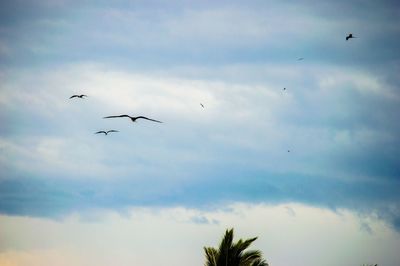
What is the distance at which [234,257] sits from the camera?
102ft

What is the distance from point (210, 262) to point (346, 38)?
18056mm

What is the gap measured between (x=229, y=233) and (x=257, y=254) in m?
2.12

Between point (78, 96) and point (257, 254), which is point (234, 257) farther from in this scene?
point (78, 96)

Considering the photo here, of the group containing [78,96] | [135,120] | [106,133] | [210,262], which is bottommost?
[210,262]

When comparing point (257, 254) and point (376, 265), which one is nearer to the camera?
point (257, 254)

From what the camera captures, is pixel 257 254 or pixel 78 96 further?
pixel 78 96

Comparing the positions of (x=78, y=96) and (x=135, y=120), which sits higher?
(x=78, y=96)

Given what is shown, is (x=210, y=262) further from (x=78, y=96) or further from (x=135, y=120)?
(x=78, y=96)

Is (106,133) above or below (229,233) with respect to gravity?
above

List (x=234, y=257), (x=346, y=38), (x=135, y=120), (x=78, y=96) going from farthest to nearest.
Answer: (x=78, y=96), (x=346, y=38), (x=135, y=120), (x=234, y=257)

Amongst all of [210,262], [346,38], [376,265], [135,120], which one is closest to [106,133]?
[135,120]

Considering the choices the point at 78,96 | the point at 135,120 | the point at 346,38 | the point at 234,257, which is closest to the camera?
the point at 234,257

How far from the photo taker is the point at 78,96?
44.5 m

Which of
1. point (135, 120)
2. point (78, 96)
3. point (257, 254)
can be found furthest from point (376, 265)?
point (78, 96)
